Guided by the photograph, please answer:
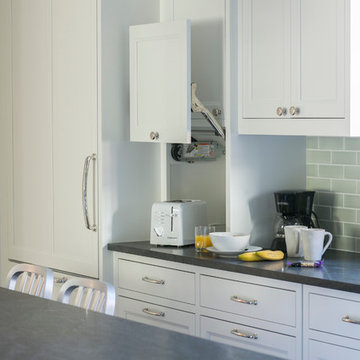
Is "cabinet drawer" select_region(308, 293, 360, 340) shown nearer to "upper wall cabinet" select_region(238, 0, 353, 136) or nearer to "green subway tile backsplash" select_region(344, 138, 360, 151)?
"upper wall cabinet" select_region(238, 0, 353, 136)

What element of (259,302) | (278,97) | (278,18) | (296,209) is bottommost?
(259,302)

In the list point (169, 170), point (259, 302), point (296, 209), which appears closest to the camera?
point (259, 302)

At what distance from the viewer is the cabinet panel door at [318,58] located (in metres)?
3.12

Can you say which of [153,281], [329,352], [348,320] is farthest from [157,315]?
[348,320]

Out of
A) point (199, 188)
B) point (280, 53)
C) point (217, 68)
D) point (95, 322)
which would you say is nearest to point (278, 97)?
point (280, 53)

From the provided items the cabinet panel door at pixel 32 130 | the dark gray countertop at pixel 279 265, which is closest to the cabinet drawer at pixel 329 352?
the dark gray countertop at pixel 279 265

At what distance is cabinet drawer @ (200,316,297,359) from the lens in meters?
3.07

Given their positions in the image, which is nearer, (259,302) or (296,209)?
(259,302)

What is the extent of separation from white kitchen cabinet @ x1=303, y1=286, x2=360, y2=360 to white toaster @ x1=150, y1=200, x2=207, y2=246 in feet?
2.90

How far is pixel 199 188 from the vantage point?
160 inches

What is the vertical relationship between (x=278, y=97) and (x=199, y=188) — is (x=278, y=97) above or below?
above

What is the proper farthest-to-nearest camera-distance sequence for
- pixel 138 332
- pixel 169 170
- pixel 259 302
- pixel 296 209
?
pixel 169 170
pixel 296 209
pixel 259 302
pixel 138 332

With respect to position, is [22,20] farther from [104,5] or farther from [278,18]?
[278,18]

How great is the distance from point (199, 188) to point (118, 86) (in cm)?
70
